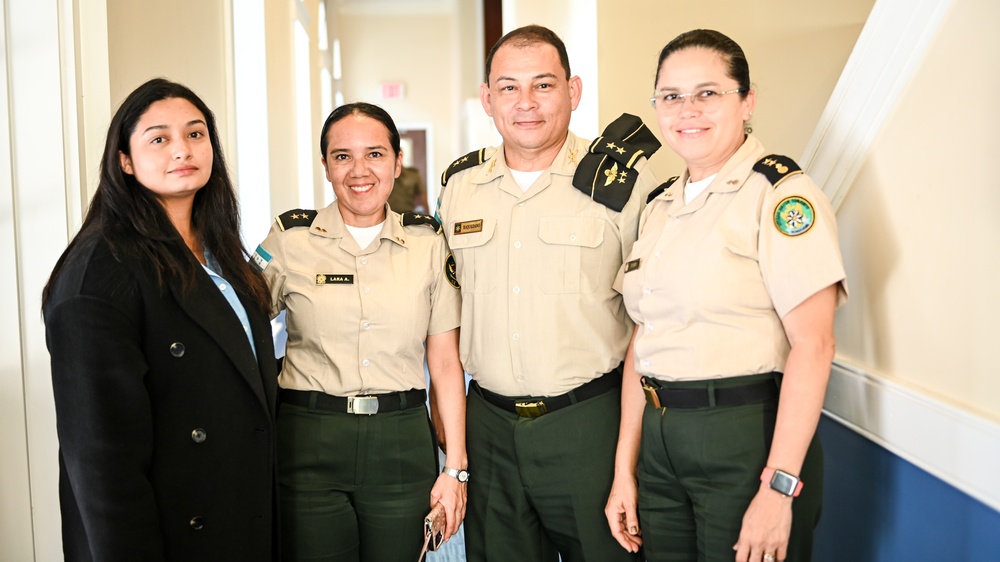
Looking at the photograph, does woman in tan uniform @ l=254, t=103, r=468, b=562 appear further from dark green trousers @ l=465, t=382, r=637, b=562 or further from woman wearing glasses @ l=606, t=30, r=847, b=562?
woman wearing glasses @ l=606, t=30, r=847, b=562

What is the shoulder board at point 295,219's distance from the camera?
201cm

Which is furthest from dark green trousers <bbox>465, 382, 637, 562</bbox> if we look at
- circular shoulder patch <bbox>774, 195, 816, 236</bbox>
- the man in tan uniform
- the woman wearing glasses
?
circular shoulder patch <bbox>774, 195, 816, 236</bbox>

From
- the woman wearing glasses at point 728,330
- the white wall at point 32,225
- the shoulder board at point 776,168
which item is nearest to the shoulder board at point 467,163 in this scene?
the woman wearing glasses at point 728,330

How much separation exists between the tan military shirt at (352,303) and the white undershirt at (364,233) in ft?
0.07

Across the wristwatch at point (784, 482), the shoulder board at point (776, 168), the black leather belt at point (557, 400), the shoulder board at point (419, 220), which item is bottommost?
the wristwatch at point (784, 482)

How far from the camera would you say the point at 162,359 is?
1476 millimetres

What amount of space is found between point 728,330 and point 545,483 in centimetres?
60

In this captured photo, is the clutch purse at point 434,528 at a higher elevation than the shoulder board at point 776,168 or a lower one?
lower

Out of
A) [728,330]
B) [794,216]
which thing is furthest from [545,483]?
[794,216]

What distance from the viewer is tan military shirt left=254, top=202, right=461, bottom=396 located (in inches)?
74.7

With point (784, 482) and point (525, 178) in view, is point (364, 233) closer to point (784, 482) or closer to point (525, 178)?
point (525, 178)

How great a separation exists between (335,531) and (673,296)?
911 millimetres

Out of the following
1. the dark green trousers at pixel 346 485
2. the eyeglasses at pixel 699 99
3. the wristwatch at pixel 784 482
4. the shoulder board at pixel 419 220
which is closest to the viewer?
the wristwatch at pixel 784 482

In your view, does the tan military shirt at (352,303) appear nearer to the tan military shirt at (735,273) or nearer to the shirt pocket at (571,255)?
the shirt pocket at (571,255)
